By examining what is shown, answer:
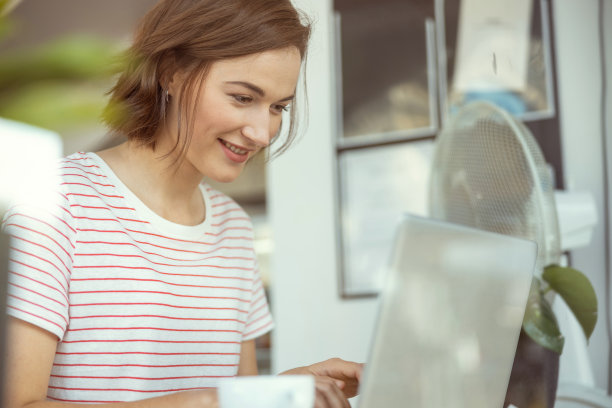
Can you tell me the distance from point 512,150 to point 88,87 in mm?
835

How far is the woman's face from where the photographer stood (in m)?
0.94

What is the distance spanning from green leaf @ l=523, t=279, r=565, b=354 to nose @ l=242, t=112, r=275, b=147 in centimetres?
45

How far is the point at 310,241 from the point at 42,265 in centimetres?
123

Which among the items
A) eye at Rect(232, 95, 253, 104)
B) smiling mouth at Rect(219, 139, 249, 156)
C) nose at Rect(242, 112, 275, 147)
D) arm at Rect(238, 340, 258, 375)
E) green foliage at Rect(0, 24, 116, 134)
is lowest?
arm at Rect(238, 340, 258, 375)

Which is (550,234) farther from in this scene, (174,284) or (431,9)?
(431,9)

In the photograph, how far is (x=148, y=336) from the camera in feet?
3.06

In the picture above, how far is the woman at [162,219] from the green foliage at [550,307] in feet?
1.13

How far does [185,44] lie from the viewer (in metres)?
0.96

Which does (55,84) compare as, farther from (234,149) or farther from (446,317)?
(234,149)

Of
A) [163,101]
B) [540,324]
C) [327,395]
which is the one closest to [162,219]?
[163,101]

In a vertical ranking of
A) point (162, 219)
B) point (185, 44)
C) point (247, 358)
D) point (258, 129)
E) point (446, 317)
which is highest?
point (185, 44)

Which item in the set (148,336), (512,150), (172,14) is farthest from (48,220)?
(512,150)

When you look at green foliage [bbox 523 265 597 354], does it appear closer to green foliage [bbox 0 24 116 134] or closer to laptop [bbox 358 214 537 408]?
laptop [bbox 358 214 537 408]

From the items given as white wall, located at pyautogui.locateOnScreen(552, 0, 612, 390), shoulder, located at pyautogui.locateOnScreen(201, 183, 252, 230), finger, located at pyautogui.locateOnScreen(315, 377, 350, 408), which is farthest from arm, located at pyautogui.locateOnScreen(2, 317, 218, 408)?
white wall, located at pyautogui.locateOnScreen(552, 0, 612, 390)
